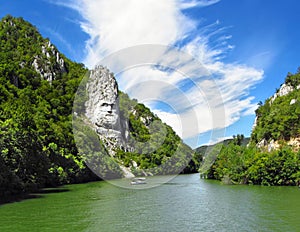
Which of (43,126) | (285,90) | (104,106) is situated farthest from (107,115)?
(285,90)

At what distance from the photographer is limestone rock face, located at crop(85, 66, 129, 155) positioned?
262 ft

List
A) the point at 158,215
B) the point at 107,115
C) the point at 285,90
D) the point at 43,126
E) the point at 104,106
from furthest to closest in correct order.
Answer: the point at 104,106 < the point at 107,115 < the point at 285,90 < the point at 43,126 < the point at 158,215

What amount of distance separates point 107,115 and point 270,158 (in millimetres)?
51067

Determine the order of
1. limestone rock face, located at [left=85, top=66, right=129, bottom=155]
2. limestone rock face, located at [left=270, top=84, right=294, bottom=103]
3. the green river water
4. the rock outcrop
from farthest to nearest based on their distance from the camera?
1. limestone rock face, located at [left=85, top=66, right=129, bottom=155]
2. the rock outcrop
3. limestone rock face, located at [left=270, top=84, right=294, bottom=103]
4. the green river water

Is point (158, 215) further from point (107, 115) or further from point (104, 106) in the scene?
point (104, 106)

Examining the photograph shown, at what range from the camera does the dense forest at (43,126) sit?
33.0m

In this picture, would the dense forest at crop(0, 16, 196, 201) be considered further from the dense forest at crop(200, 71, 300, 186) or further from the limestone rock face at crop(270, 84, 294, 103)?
the limestone rock face at crop(270, 84, 294, 103)

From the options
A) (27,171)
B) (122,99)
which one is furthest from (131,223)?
(122,99)

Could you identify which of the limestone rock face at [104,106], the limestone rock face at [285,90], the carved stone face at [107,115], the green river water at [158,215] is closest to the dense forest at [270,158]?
the limestone rock face at [285,90]

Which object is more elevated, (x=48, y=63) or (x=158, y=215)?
(x=48, y=63)

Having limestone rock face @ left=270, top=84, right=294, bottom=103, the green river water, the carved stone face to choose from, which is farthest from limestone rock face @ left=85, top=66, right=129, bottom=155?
the green river water

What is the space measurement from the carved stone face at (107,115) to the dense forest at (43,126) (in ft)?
24.6

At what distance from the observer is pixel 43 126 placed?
50.6 m

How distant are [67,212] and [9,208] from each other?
4763mm
